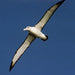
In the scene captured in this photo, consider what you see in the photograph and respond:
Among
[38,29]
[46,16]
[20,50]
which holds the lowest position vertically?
[20,50]

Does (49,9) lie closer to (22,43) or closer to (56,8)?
(56,8)

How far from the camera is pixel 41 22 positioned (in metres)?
57.0

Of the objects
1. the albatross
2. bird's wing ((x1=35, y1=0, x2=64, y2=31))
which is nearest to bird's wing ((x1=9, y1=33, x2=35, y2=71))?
the albatross

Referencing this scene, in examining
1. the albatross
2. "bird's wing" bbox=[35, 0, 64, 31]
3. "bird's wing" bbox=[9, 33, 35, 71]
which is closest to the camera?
"bird's wing" bbox=[35, 0, 64, 31]

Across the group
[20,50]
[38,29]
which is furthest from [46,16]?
[20,50]

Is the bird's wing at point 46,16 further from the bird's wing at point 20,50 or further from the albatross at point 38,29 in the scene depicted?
the bird's wing at point 20,50

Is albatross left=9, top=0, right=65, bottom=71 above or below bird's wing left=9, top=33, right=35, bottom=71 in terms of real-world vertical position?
above

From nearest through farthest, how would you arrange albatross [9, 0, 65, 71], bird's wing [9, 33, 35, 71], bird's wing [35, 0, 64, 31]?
bird's wing [35, 0, 64, 31]
albatross [9, 0, 65, 71]
bird's wing [9, 33, 35, 71]

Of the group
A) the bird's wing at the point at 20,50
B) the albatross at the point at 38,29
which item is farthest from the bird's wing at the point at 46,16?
the bird's wing at the point at 20,50

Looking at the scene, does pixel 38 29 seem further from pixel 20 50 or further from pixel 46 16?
pixel 20 50

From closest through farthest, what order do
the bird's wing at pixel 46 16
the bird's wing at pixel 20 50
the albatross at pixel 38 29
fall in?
1. the bird's wing at pixel 46 16
2. the albatross at pixel 38 29
3. the bird's wing at pixel 20 50

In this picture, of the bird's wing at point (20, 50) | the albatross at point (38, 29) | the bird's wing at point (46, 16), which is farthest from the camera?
the bird's wing at point (20, 50)

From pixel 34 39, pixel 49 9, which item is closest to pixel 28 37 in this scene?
pixel 34 39

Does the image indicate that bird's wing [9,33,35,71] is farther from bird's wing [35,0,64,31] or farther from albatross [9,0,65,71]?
bird's wing [35,0,64,31]
